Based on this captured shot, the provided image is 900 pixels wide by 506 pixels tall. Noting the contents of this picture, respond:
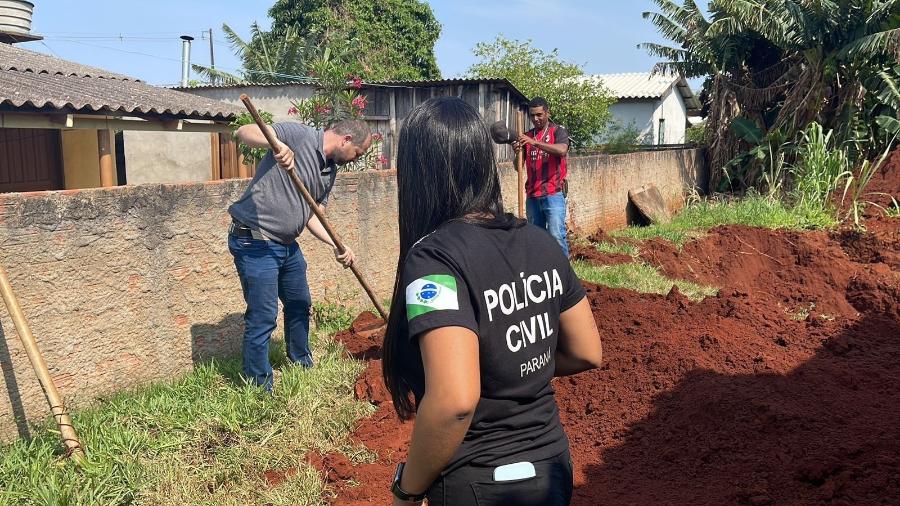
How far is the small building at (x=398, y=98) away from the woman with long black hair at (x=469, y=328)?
1443cm

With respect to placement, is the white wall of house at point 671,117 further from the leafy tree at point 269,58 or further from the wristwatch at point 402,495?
the wristwatch at point 402,495

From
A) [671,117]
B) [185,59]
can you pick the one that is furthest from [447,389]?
[671,117]

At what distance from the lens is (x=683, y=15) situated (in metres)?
16.6

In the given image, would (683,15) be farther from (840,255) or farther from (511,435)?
(511,435)

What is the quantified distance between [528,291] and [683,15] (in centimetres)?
1660

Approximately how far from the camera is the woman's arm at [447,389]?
5.13 feet

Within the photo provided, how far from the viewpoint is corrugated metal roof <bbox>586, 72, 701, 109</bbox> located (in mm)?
30422

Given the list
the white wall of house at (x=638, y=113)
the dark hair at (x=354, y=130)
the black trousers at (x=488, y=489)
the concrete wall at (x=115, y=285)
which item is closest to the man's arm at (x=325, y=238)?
the dark hair at (x=354, y=130)

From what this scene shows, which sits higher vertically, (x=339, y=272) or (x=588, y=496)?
(x=339, y=272)

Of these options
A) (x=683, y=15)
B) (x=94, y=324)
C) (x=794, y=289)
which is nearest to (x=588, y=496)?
(x=94, y=324)

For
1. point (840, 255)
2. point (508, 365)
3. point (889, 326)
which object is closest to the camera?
point (508, 365)

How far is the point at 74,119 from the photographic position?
26.7ft

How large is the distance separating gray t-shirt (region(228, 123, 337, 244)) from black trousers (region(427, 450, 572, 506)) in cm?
283

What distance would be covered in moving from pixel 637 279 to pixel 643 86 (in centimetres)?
2656
